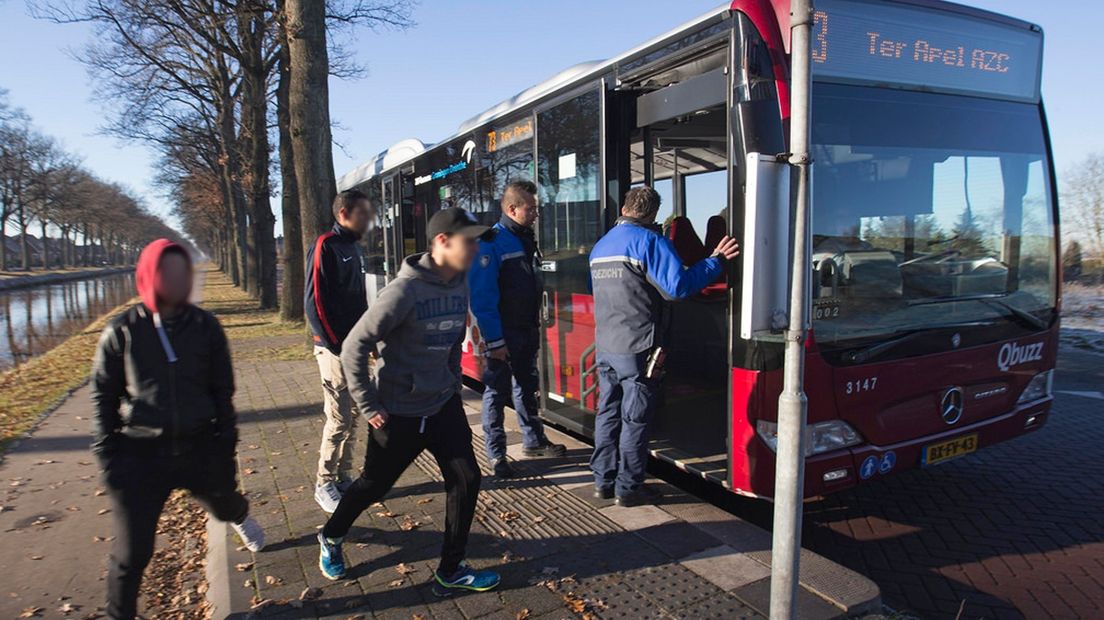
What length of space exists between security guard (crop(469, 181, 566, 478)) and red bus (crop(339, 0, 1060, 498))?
1.69ft

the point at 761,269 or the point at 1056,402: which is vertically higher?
the point at 761,269

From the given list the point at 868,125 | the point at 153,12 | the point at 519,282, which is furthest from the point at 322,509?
the point at 153,12

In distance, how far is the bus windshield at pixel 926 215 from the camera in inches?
148

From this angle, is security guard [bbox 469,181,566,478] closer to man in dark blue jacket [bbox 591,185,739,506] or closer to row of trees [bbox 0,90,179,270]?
man in dark blue jacket [bbox 591,185,739,506]

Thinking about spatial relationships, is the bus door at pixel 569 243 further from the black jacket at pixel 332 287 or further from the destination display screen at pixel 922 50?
the black jacket at pixel 332 287

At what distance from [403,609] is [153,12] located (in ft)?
59.2

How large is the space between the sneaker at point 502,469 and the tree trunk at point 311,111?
6.63m

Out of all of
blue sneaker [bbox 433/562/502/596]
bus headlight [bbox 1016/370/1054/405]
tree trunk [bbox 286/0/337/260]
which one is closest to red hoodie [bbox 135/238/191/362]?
blue sneaker [bbox 433/562/502/596]

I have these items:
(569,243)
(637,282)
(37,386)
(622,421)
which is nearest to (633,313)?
(637,282)

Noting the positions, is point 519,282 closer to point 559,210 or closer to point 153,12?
point 559,210

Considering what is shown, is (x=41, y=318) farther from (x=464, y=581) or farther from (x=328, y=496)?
(x=464, y=581)

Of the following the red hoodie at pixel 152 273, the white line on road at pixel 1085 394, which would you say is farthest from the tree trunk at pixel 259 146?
the white line on road at pixel 1085 394

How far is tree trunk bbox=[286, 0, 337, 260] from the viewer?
33.0 ft

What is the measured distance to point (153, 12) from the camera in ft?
54.0
